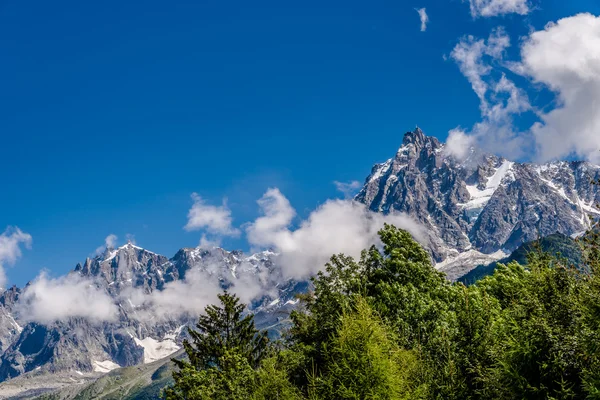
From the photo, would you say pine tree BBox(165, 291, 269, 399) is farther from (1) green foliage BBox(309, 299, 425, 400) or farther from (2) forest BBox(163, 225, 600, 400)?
(1) green foliage BBox(309, 299, 425, 400)

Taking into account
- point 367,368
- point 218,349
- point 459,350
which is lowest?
point 459,350

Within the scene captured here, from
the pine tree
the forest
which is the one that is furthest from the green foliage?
the pine tree

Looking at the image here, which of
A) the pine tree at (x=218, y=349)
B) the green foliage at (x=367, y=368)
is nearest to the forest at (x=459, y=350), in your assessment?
the green foliage at (x=367, y=368)

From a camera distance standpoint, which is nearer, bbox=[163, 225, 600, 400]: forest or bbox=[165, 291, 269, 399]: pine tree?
bbox=[163, 225, 600, 400]: forest

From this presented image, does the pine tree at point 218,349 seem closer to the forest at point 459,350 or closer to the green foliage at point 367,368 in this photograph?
the forest at point 459,350

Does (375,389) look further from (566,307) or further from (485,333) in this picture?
(566,307)

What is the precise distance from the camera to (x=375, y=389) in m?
23.3

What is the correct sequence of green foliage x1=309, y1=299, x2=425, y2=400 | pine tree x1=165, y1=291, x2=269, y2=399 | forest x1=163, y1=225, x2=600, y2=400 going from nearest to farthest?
forest x1=163, y1=225, x2=600, y2=400
green foliage x1=309, y1=299, x2=425, y2=400
pine tree x1=165, y1=291, x2=269, y2=399

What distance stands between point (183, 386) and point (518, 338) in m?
31.2

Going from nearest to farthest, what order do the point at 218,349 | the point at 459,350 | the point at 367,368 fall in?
the point at 367,368 → the point at 459,350 → the point at 218,349

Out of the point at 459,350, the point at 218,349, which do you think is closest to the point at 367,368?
the point at 459,350

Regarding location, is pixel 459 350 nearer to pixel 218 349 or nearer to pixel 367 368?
pixel 367 368

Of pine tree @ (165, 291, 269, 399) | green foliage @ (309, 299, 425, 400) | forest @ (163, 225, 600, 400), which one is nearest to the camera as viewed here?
forest @ (163, 225, 600, 400)

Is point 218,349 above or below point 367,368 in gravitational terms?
above
